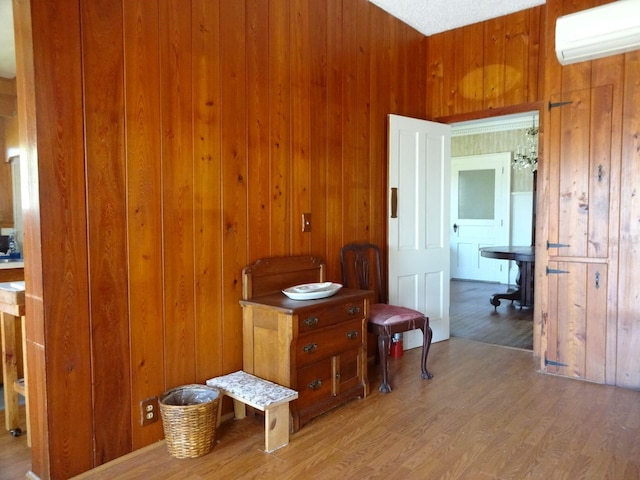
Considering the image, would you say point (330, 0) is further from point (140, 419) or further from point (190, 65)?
point (140, 419)

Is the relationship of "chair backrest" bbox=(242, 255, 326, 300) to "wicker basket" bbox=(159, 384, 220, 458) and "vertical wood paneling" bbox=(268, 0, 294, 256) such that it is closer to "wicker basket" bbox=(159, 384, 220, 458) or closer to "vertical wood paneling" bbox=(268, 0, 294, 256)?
"vertical wood paneling" bbox=(268, 0, 294, 256)

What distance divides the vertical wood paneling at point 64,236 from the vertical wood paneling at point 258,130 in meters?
1.03

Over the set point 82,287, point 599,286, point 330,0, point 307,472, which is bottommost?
point 307,472

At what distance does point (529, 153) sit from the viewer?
729cm

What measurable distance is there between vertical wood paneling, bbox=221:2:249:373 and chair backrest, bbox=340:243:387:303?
1.03m

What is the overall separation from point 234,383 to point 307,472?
2.17 feet

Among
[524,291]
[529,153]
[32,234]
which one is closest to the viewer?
[32,234]

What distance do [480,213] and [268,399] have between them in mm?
6782

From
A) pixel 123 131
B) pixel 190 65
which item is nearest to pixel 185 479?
pixel 123 131

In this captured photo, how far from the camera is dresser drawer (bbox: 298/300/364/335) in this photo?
2600 mm

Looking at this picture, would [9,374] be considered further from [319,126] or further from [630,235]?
[630,235]

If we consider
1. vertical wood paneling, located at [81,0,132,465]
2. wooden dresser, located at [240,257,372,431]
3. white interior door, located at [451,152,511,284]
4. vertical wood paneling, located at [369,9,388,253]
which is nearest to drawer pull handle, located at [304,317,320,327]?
wooden dresser, located at [240,257,372,431]

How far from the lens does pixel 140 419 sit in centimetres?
236

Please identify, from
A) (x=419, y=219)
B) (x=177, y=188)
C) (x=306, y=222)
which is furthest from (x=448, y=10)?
(x=177, y=188)
